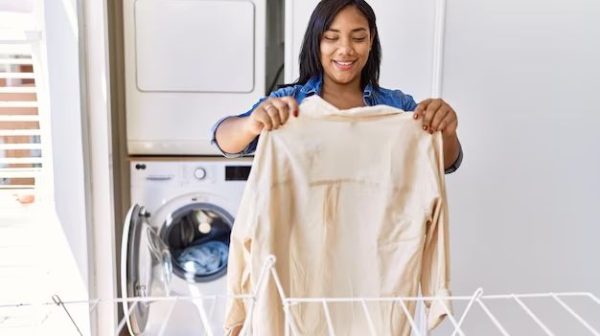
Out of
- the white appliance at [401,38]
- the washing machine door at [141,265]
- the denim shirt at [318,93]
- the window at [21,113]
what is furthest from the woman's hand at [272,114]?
the window at [21,113]

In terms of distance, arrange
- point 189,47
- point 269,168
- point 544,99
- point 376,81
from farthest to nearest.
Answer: point 189,47, point 544,99, point 376,81, point 269,168

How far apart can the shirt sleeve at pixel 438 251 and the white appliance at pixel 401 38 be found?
781 millimetres

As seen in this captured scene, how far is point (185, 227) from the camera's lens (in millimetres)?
1878

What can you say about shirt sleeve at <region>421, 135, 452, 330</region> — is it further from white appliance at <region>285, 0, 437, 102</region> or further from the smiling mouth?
white appliance at <region>285, 0, 437, 102</region>

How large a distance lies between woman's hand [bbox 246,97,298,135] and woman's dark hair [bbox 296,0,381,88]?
175 millimetres

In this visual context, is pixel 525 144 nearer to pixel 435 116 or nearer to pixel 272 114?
pixel 435 116

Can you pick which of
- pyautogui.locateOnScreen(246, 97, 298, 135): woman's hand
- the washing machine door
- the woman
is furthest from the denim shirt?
the washing machine door

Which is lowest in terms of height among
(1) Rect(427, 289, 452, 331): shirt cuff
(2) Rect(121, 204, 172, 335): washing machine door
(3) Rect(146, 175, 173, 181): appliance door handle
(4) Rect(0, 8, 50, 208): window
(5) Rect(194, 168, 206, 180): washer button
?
(2) Rect(121, 204, 172, 335): washing machine door

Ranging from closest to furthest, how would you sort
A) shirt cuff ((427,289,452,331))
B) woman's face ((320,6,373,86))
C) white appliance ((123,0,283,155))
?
shirt cuff ((427,289,452,331)) → woman's face ((320,6,373,86)) → white appliance ((123,0,283,155))

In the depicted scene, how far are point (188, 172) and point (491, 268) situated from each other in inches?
44.2

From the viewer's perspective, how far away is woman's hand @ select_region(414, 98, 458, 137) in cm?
95

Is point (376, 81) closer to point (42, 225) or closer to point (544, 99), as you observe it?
point (544, 99)

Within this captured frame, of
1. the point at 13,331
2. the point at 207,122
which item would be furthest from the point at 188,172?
the point at 13,331

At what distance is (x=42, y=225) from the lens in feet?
5.65
